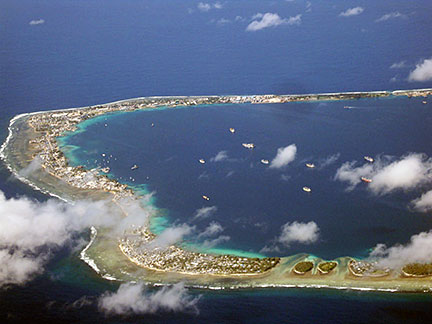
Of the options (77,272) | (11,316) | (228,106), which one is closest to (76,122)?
(228,106)

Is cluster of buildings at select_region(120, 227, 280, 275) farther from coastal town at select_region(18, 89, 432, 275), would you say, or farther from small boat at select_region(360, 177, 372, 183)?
small boat at select_region(360, 177, 372, 183)

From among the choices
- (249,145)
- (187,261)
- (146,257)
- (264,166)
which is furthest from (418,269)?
(249,145)

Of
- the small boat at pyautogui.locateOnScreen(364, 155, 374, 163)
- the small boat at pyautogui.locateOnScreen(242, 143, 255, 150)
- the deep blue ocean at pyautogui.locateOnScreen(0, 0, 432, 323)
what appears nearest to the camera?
the deep blue ocean at pyautogui.locateOnScreen(0, 0, 432, 323)

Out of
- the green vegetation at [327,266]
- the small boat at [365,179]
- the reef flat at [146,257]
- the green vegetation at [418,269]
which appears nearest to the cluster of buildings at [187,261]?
the reef flat at [146,257]

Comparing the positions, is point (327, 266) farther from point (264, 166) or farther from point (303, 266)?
point (264, 166)

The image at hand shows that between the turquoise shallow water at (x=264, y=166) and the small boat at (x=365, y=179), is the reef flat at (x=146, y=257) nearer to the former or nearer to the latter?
the turquoise shallow water at (x=264, y=166)

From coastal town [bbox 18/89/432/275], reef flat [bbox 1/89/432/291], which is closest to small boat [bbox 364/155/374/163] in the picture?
reef flat [bbox 1/89/432/291]

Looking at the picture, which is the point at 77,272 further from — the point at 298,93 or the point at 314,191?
the point at 298,93
